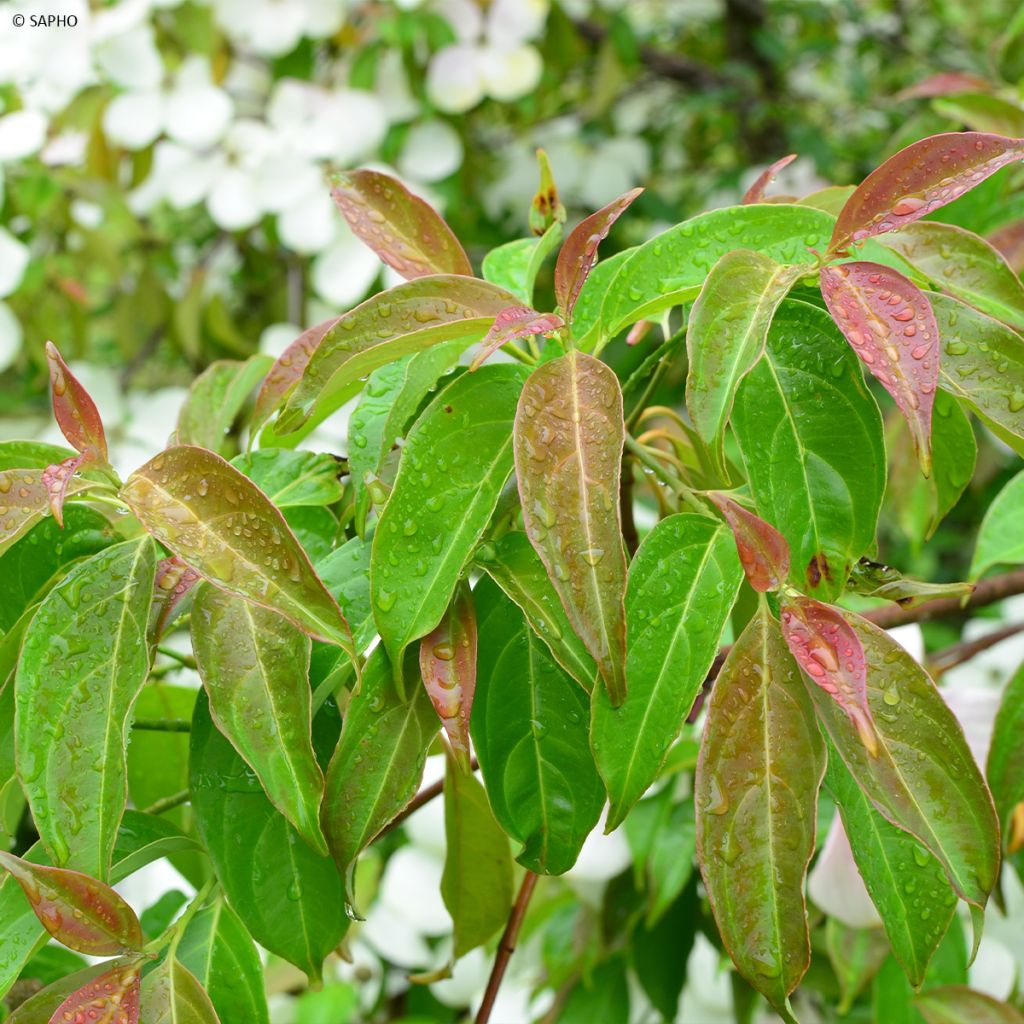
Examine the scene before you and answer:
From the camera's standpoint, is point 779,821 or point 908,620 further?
point 908,620

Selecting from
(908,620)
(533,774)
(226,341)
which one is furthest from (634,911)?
(226,341)

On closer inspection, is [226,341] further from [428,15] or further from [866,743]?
[866,743]

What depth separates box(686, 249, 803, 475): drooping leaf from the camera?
35 centimetres

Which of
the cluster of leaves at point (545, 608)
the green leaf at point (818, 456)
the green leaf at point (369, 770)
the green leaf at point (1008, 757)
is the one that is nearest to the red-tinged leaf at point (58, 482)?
the cluster of leaves at point (545, 608)

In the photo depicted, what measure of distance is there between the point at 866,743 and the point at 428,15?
1.20 m

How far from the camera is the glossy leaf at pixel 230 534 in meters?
0.34

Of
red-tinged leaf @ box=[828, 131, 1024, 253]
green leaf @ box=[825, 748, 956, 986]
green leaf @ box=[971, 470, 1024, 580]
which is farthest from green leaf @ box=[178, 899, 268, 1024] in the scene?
green leaf @ box=[971, 470, 1024, 580]

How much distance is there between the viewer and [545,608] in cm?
37

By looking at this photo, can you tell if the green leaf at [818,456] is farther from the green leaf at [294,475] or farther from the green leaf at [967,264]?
the green leaf at [294,475]

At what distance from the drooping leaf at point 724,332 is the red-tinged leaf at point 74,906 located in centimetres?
22

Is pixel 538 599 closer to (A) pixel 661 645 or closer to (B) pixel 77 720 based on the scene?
(A) pixel 661 645

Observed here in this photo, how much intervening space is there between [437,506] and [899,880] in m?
0.19

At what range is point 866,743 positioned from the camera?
304 millimetres

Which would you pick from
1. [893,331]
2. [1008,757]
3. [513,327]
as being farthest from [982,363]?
[1008,757]
